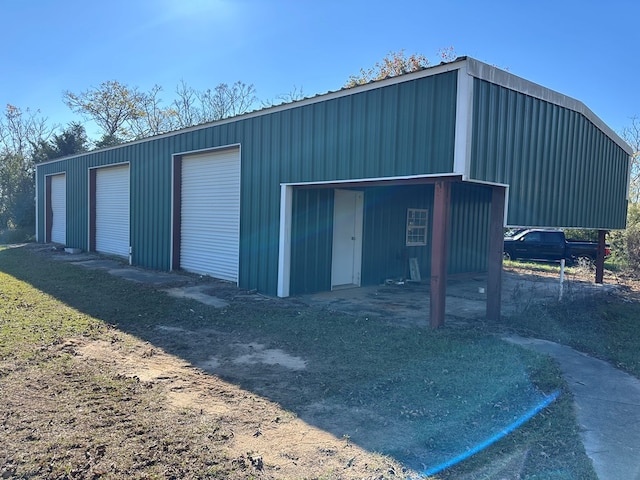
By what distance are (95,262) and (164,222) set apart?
10.4 ft

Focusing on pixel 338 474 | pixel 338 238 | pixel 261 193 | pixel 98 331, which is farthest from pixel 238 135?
pixel 338 474

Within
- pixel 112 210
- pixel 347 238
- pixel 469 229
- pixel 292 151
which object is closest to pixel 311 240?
pixel 347 238

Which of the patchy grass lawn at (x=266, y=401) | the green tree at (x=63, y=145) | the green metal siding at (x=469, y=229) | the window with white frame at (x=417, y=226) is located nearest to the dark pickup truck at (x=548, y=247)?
the green metal siding at (x=469, y=229)

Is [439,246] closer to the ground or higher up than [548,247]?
higher up

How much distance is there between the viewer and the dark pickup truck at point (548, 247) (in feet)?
59.4

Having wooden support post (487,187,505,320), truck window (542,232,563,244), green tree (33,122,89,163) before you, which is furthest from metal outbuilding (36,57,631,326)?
green tree (33,122,89,163)

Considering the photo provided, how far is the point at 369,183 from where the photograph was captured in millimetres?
7637

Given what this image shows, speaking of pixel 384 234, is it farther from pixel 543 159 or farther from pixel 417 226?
pixel 543 159

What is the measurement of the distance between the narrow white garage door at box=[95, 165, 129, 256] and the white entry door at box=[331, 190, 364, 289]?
7.70 metres

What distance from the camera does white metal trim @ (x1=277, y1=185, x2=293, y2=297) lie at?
29.0ft

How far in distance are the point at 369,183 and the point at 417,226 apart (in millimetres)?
4842

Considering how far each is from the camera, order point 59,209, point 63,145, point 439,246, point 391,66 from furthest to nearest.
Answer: point 391,66, point 63,145, point 59,209, point 439,246

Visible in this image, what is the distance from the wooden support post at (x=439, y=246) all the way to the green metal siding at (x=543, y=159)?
1.66 feet

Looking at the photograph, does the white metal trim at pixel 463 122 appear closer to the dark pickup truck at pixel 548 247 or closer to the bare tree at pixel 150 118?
the dark pickup truck at pixel 548 247
